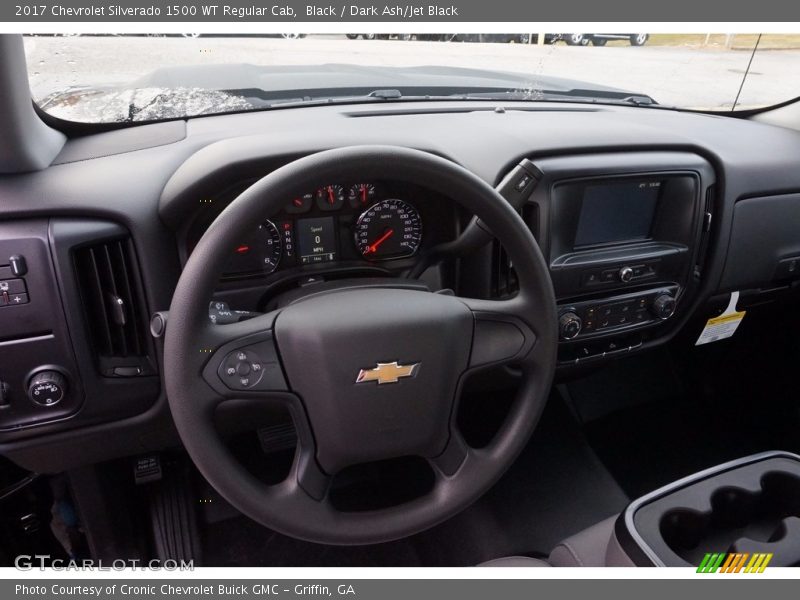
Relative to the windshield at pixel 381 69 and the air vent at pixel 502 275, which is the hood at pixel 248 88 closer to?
the windshield at pixel 381 69

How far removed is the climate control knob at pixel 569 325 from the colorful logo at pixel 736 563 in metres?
0.65

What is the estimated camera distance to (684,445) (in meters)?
2.26

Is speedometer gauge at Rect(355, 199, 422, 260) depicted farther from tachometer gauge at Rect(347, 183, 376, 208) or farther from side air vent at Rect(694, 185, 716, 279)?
side air vent at Rect(694, 185, 716, 279)

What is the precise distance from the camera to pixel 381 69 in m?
1.78

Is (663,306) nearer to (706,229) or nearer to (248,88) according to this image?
(706,229)

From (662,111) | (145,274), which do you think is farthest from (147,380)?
(662,111)

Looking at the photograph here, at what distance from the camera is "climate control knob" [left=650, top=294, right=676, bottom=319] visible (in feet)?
5.79

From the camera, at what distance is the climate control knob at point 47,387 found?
4.09 feet

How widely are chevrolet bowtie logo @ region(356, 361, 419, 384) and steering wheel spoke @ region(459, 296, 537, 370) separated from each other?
0.45 ft

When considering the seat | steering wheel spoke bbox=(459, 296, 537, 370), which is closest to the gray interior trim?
steering wheel spoke bbox=(459, 296, 537, 370)

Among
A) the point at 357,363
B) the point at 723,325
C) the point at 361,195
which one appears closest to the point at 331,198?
the point at 361,195

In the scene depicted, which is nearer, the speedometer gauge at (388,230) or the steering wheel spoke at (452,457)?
the steering wheel spoke at (452,457)

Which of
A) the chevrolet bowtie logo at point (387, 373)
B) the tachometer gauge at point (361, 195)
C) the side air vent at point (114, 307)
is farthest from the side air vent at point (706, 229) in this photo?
the side air vent at point (114, 307)

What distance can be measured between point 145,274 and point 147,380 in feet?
0.83
